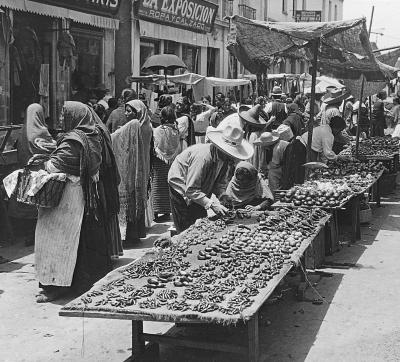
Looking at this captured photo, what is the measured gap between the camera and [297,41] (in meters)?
9.78

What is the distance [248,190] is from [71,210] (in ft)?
5.70

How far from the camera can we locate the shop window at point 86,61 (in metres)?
14.3

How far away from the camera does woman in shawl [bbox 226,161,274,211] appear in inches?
245

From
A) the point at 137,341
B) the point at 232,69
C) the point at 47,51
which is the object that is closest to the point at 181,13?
the point at 47,51

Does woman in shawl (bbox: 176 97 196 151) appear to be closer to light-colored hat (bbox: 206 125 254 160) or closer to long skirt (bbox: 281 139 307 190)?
long skirt (bbox: 281 139 307 190)

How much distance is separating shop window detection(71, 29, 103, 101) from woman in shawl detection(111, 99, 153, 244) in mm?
6443

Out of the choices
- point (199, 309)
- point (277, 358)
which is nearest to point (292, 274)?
point (277, 358)

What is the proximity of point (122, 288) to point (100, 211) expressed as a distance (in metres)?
2.05

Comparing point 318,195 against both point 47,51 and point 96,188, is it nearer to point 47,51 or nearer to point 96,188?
point 96,188

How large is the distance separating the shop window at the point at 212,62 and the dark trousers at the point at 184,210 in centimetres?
1798

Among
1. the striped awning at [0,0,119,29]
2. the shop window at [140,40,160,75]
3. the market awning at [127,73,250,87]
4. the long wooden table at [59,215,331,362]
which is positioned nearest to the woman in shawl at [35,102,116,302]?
the long wooden table at [59,215,331,362]

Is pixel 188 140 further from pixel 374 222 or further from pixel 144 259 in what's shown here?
pixel 144 259

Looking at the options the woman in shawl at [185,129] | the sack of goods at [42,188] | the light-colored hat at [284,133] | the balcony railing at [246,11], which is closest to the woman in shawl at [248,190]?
the sack of goods at [42,188]

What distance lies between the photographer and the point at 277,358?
4637 mm
